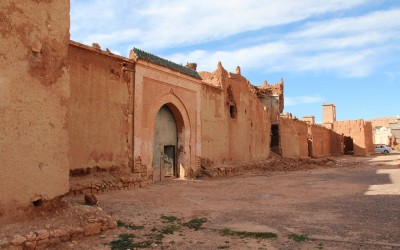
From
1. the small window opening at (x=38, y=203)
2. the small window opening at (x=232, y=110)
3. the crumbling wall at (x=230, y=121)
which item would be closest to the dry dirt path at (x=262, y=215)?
the small window opening at (x=38, y=203)

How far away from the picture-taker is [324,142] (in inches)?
1258

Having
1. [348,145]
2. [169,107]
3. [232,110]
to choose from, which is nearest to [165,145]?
[169,107]

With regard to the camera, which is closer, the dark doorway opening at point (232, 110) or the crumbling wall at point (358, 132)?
the dark doorway opening at point (232, 110)

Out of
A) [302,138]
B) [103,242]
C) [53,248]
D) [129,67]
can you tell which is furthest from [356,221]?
[302,138]

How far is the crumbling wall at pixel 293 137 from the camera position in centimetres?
2317

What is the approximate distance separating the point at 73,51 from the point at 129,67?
7.51 ft

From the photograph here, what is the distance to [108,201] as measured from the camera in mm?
7898

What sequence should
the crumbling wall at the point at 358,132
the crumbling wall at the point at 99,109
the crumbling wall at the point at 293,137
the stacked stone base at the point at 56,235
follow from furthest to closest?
the crumbling wall at the point at 358,132 < the crumbling wall at the point at 293,137 < the crumbling wall at the point at 99,109 < the stacked stone base at the point at 56,235

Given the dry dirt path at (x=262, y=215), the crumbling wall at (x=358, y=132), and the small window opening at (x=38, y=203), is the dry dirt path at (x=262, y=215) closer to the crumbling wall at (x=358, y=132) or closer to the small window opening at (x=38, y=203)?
the small window opening at (x=38, y=203)

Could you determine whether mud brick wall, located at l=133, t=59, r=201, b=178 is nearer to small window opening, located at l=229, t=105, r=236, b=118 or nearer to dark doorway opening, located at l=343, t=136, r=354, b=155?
small window opening, located at l=229, t=105, r=236, b=118

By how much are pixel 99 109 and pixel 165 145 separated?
4.09 meters

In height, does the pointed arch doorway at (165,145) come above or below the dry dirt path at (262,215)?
above

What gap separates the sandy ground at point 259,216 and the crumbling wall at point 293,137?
12.3m

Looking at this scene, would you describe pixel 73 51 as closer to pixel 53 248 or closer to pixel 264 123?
pixel 53 248
